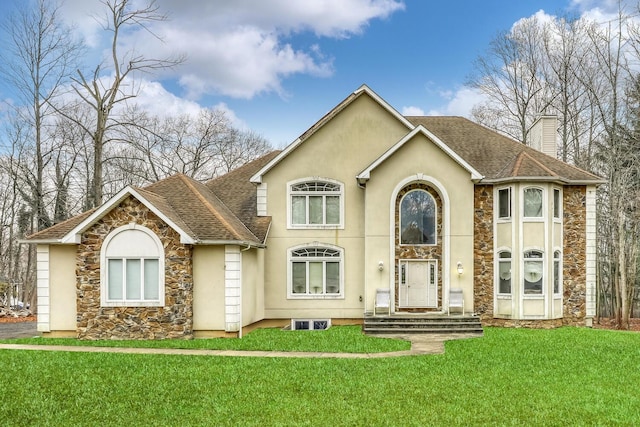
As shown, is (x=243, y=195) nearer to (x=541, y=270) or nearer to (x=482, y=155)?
(x=482, y=155)

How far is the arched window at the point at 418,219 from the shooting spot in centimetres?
1867

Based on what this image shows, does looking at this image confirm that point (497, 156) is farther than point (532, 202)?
Yes

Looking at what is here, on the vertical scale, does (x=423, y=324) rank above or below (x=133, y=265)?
below

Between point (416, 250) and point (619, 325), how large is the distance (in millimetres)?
12443

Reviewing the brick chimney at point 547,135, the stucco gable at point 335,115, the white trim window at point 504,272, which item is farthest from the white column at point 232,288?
the brick chimney at point 547,135

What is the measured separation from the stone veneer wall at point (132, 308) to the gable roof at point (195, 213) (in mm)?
331

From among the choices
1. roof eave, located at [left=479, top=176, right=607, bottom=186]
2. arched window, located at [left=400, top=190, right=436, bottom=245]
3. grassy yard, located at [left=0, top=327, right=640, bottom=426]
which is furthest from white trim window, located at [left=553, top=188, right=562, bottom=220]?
grassy yard, located at [left=0, top=327, right=640, bottom=426]

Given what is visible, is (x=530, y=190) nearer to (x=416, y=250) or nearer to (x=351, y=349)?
(x=416, y=250)

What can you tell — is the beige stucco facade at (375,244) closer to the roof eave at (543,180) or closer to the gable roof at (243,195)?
the roof eave at (543,180)

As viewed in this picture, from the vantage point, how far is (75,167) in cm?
3291

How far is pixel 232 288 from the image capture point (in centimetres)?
1603

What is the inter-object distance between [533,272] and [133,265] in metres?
14.0

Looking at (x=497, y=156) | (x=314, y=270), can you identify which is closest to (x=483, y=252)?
(x=497, y=156)

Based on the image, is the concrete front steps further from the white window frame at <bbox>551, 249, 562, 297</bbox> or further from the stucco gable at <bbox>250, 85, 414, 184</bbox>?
the stucco gable at <bbox>250, 85, 414, 184</bbox>
